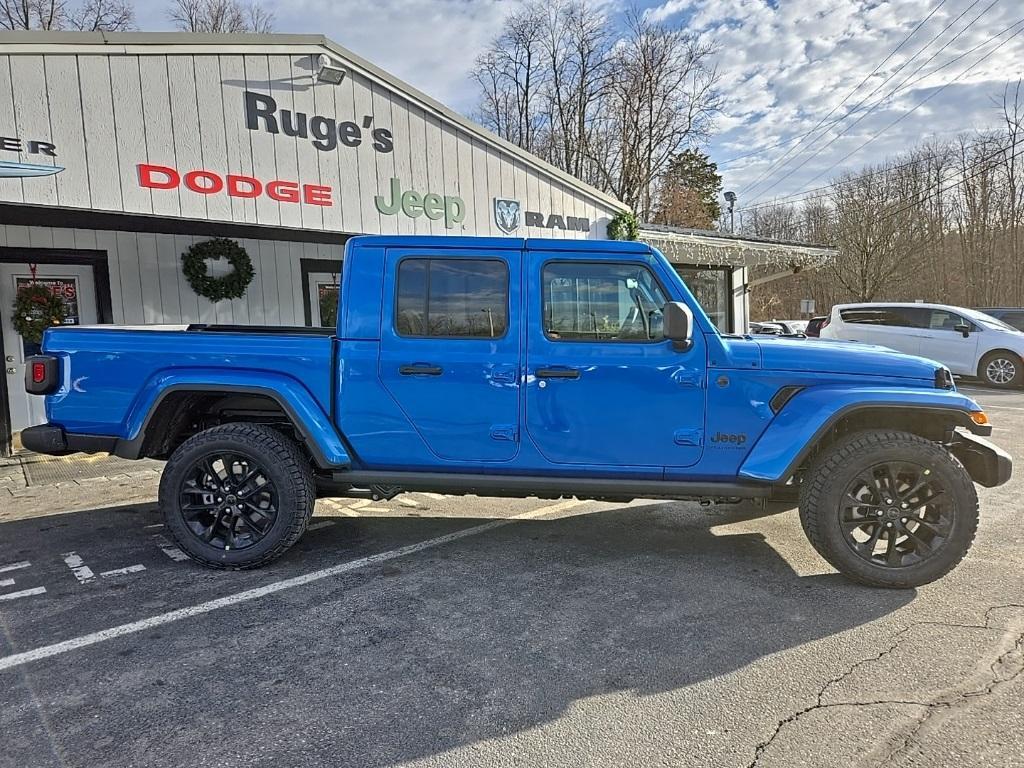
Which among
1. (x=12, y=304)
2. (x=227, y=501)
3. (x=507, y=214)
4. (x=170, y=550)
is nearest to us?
(x=227, y=501)

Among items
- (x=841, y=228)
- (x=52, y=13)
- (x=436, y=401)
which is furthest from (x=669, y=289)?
(x=841, y=228)

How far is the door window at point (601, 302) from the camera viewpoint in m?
3.65

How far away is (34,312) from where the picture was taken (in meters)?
7.59

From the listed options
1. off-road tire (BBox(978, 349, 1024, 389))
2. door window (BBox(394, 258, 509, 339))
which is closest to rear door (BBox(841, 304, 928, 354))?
off-road tire (BBox(978, 349, 1024, 389))

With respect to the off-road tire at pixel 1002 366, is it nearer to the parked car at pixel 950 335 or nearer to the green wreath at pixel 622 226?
the parked car at pixel 950 335

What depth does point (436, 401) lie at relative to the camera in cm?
371

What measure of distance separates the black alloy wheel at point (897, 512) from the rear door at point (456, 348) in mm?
1900

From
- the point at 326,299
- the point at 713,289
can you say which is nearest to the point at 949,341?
the point at 713,289

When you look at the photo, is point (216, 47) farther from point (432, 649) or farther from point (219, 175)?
point (432, 649)

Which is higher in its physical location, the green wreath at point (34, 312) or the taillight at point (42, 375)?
the green wreath at point (34, 312)

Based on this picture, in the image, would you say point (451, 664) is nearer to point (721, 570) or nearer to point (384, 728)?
point (384, 728)

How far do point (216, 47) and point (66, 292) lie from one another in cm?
373

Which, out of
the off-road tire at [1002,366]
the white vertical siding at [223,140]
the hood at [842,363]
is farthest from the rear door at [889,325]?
the hood at [842,363]

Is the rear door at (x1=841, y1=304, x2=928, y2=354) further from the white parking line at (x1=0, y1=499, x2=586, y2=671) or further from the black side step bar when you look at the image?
the white parking line at (x1=0, y1=499, x2=586, y2=671)
